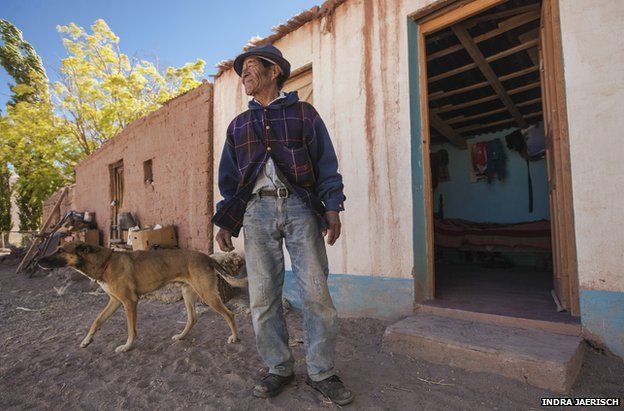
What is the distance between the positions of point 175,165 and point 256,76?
510 cm

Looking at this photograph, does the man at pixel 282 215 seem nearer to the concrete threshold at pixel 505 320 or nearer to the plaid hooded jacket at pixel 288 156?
the plaid hooded jacket at pixel 288 156

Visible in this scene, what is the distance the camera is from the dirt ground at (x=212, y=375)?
6.83 ft

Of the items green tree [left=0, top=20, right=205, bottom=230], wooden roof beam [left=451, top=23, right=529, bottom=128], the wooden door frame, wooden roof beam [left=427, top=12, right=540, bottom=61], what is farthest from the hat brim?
green tree [left=0, top=20, right=205, bottom=230]

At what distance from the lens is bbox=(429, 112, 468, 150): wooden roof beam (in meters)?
6.70

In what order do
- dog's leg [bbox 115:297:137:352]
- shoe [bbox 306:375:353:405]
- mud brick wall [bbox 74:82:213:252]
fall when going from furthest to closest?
mud brick wall [bbox 74:82:213:252]
dog's leg [bbox 115:297:137:352]
shoe [bbox 306:375:353:405]

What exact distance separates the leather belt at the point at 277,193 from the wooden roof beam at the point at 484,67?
294 centimetres

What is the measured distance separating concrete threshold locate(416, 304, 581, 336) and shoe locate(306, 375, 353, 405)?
137cm

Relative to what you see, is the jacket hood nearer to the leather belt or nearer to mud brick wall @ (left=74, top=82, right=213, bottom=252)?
the leather belt

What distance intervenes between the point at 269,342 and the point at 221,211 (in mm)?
860

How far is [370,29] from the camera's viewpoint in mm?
3705

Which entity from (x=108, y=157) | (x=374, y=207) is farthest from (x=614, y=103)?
(x=108, y=157)

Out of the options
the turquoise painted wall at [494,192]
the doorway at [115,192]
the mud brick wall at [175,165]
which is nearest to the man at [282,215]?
the mud brick wall at [175,165]

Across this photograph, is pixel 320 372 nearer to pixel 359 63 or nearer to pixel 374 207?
pixel 374 207

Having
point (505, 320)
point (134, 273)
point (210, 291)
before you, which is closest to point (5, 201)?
point (134, 273)
